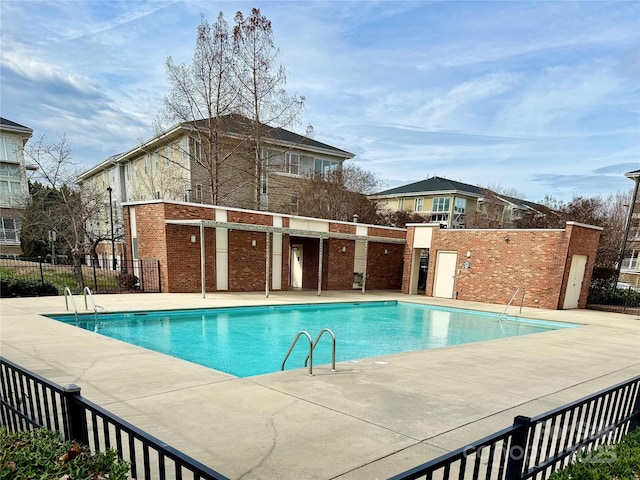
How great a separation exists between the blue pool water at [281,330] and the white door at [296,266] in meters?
6.01

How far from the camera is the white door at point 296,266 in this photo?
2027cm

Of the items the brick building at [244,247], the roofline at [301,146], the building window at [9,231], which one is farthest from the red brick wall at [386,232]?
the building window at [9,231]

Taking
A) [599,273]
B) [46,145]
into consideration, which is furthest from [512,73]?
[46,145]

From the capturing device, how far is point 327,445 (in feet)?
10.7

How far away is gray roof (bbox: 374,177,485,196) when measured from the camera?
38156 mm

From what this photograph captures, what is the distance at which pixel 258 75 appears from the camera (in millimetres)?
19156

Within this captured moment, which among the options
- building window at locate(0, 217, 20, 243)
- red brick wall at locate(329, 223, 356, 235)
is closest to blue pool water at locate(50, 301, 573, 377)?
red brick wall at locate(329, 223, 356, 235)

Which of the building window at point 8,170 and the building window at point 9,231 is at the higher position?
the building window at point 8,170

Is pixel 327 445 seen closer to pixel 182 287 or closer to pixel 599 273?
pixel 182 287

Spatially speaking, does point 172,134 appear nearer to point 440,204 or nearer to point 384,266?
point 384,266

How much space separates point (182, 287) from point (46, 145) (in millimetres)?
9604

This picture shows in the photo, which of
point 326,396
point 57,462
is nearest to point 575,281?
point 326,396

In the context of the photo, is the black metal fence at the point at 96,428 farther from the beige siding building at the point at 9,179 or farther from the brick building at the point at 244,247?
the beige siding building at the point at 9,179

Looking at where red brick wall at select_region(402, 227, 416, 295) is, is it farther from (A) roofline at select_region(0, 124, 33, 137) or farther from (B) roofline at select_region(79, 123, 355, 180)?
(A) roofline at select_region(0, 124, 33, 137)
